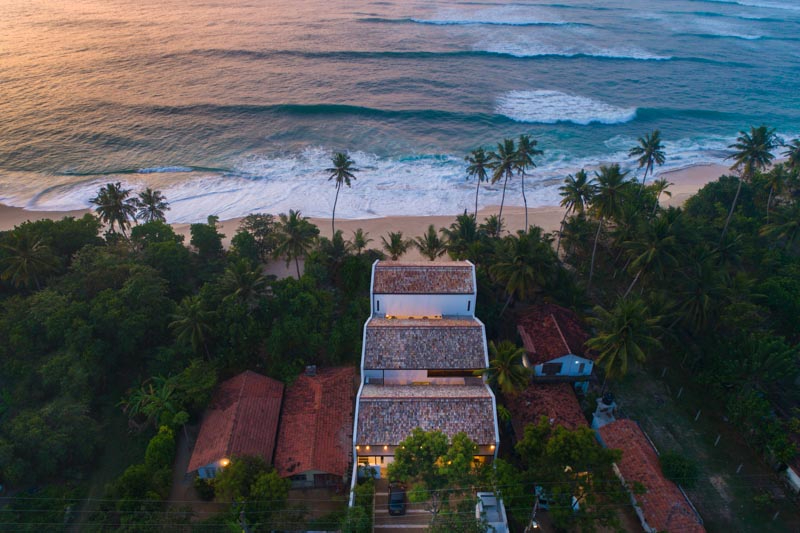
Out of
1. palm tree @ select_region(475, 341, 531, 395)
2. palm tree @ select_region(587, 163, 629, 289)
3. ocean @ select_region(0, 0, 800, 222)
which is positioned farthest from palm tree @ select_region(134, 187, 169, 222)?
palm tree @ select_region(587, 163, 629, 289)

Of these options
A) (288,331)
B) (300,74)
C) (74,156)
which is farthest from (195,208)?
(300,74)

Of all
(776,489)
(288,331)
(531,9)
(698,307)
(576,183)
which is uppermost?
(531,9)

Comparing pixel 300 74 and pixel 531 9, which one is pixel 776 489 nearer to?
pixel 300 74

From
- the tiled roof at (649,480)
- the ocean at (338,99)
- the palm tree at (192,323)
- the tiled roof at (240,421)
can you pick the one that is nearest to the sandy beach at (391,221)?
the ocean at (338,99)

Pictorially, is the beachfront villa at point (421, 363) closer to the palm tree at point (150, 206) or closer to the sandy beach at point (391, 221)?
the sandy beach at point (391, 221)

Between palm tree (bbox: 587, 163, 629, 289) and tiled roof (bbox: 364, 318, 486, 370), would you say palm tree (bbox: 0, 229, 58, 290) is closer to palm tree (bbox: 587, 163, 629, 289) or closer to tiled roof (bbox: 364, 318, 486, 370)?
tiled roof (bbox: 364, 318, 486, 370)

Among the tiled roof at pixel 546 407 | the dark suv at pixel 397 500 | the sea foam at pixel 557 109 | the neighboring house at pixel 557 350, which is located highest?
the sea foam at pixel 557 109
